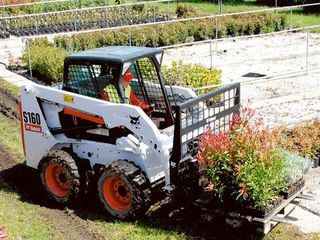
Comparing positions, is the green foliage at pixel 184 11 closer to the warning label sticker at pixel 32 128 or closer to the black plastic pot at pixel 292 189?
the warning label sticker at pixel 32 128

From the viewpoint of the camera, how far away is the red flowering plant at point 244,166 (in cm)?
690

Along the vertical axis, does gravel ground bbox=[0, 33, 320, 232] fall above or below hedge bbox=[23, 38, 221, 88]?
below

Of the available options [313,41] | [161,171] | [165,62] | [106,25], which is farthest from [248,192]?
[106,25]

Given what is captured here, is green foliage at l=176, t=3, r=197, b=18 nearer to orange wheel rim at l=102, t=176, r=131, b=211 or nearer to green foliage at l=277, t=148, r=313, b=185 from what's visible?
orange wheel rim at l=102, t=176, r=131, b=211

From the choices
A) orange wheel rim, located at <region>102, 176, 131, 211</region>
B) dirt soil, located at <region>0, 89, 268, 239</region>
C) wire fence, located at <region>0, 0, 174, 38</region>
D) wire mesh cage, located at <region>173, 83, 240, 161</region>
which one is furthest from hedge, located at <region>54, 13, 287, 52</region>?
orange wheel rim, located at <region>102, 176, 131, 211</region>

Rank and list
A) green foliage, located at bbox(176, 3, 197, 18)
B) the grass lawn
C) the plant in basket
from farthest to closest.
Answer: green foliage, located at bbox(176, 3, 197, 18) → the grass lawn → the plant in basket

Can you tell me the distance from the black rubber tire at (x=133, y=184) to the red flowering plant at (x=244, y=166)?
2.64 feet

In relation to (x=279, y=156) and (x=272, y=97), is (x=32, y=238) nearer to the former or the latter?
(x=279, y=156)

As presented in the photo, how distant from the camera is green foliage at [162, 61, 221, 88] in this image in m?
13.0

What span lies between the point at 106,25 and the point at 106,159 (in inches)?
713

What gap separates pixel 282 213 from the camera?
742 cm

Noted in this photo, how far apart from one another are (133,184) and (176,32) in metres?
14.9

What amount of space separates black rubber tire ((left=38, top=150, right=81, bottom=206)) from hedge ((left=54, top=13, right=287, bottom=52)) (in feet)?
37.9

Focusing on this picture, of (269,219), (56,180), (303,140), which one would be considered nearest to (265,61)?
(303,140)
